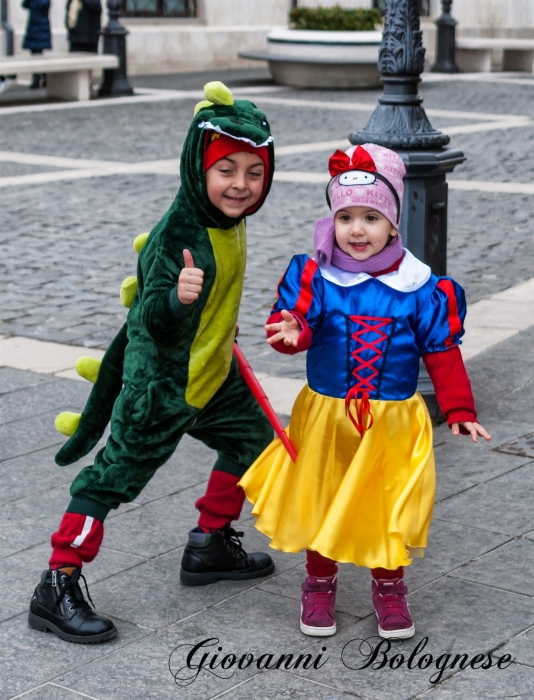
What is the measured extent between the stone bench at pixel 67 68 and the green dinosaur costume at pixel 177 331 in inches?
589

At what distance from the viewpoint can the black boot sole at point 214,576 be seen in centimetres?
376

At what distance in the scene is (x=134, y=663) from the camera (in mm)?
3244

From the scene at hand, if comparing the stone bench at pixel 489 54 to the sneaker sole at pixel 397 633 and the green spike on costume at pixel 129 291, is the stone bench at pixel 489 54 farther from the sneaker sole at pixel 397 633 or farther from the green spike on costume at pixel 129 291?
the sneaker sole at pixel 397 633

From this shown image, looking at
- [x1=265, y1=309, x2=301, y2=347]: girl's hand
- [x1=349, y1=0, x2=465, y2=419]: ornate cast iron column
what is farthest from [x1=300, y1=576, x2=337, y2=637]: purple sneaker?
[x1=349, y1=0, x2=465, y2=419]: ornate cast iron column

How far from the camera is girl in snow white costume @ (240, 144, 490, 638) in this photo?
332cm

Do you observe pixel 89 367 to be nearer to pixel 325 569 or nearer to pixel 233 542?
pixel 233 542

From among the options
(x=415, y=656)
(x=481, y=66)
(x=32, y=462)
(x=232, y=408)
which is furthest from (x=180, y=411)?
(x=481, y=66)

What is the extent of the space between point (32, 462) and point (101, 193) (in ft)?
21.3

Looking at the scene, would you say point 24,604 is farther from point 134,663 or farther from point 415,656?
point 415,656

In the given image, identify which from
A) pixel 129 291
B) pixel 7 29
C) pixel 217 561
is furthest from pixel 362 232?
pixel 7 29

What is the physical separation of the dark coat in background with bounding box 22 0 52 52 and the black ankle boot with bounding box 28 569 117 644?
683 inches

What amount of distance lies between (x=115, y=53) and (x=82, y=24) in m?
0.70

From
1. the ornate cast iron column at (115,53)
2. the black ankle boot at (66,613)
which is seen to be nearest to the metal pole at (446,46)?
the ornate cast iron column at (115,53)

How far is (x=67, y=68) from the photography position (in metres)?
18.1
